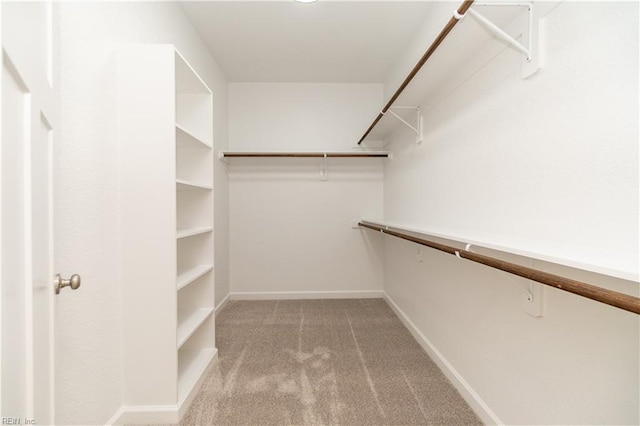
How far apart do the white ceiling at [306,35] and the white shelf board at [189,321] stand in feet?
6.85

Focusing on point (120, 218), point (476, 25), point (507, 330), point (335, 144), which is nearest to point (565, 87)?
point (476, 25)

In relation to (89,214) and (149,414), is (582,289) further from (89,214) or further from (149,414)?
(149,414)

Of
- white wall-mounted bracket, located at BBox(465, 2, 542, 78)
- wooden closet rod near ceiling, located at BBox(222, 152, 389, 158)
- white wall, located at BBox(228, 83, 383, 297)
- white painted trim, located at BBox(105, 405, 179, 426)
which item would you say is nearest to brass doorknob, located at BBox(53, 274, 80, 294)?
white painted trim, located at BBox(105, 405, 179, 426)

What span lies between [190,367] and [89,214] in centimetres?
106

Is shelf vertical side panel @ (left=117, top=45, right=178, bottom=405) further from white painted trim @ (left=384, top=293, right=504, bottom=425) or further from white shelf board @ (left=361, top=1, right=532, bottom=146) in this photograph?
white painted trim @ (left=384, top=293, right=504, bottom=425)

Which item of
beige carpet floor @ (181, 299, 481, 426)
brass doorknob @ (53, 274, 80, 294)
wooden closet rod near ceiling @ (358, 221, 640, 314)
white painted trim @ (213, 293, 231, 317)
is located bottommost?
beige carpet floor @ (181, 299, 481, 426)

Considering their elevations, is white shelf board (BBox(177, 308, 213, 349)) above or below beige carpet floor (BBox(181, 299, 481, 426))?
above

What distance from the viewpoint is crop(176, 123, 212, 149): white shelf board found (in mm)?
1679

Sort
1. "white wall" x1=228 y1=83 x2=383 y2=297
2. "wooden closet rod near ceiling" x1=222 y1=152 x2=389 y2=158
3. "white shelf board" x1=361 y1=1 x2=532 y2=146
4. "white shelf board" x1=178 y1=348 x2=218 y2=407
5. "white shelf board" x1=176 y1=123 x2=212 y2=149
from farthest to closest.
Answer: "white wall" x1=228 y1=83 x2=383 y2=297
"wooden closet rod near ceiling" x1=222 y1=152 x2=389 y2=158
"white shelf board" x1=176 y1=123 x2=212 y2=149
"white shelf board" x1=178 y1=348 x2=218 y2=407
"white shelf board" x1=361 y1=1 x2=532 y2=146

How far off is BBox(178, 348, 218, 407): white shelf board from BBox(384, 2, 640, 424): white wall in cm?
147

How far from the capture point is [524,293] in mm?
1131

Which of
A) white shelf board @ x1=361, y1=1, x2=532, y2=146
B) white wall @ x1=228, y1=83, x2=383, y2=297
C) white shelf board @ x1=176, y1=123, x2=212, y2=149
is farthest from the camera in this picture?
white wall @ x1=228, y1=83, x2=383, y2=297

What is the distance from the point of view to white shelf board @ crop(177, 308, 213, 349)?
156cm

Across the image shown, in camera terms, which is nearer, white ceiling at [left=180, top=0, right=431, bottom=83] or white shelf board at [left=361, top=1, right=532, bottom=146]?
white shelf board at [left=361, top=1, right=532, bottom=146]
